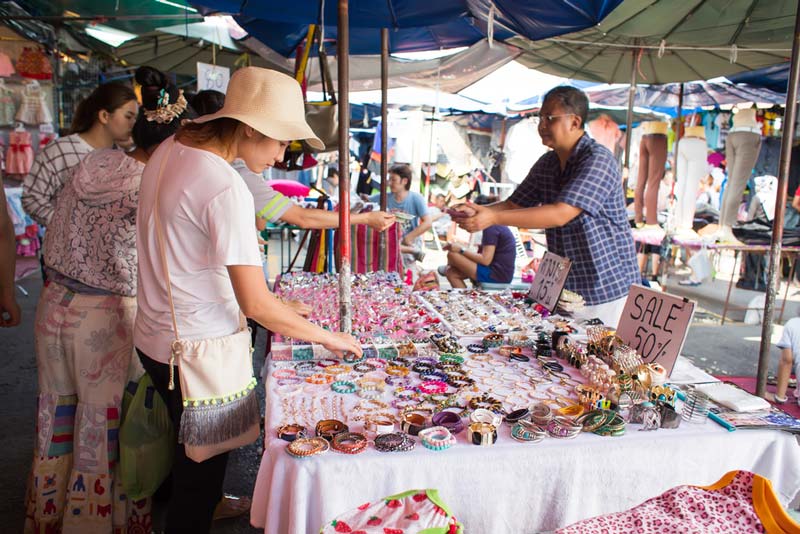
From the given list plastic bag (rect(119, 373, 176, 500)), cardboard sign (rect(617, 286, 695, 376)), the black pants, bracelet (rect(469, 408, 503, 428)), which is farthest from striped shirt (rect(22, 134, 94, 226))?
cardboard sign (rect(617, 286, 695, 376))

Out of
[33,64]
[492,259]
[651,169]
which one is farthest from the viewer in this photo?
[651,169]

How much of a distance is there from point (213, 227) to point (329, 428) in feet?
2.21

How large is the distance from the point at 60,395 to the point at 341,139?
1.61m

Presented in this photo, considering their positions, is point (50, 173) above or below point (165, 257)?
above

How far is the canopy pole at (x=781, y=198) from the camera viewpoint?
3191mm

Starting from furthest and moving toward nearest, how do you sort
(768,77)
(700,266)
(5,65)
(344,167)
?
1. (700,266)
2. (5,65)
3. (768,77)
4. (344,167)

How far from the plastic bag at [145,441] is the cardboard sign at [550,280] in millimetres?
1902

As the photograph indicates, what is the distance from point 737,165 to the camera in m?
7.87

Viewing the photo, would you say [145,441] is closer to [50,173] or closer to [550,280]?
[50,173]

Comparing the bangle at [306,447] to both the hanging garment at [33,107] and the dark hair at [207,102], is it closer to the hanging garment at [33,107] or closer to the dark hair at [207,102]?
the dark hair at [207,102]

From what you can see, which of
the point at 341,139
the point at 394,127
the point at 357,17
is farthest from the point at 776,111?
the point at 341,139

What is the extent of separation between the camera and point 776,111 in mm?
8375

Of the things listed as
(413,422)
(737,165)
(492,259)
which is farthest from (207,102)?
(737,165)

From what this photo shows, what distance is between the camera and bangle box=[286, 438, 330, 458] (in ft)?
4.90
